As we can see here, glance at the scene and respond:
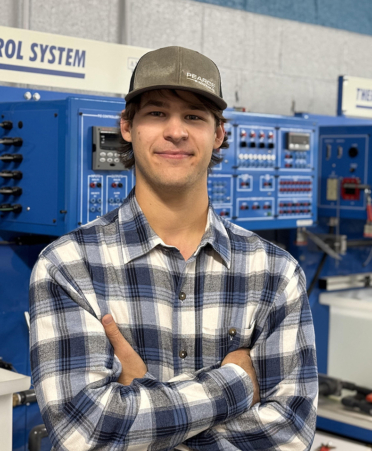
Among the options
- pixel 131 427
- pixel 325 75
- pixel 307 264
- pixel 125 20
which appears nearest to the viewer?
pixel 131 427

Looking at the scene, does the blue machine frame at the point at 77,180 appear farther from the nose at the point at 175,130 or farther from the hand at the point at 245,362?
the hand at the point at 245,362

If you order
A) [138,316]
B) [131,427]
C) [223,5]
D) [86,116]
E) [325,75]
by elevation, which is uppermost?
[223,5]

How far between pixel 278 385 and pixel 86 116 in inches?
50.0

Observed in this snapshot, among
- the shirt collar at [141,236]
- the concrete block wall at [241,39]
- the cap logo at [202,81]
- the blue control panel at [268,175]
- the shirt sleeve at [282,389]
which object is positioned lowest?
the shirt sleeve at [282,389]

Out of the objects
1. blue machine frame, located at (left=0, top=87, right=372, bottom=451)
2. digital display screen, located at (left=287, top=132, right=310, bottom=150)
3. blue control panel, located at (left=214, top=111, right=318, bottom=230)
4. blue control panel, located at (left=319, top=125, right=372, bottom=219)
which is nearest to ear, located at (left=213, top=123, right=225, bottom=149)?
blue machine frame, located at (left=0, top=87, right=372, bottom=451)

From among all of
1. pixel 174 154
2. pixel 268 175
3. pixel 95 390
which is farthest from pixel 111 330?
pixel 268 175

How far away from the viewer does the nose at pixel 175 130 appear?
55.0 inches

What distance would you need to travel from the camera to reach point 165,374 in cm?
142

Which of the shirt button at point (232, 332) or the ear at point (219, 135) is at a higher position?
the ear at point (219, 135)

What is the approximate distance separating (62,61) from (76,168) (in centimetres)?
61

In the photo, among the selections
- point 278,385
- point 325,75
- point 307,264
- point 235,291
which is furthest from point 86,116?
point 325,75

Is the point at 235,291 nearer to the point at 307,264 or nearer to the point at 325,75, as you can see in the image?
the point at 307,264

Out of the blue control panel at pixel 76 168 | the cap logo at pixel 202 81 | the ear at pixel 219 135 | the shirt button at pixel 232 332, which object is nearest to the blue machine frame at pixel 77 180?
the blue control panel at pixel 76 168

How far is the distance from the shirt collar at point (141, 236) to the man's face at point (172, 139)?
93 millimetres
